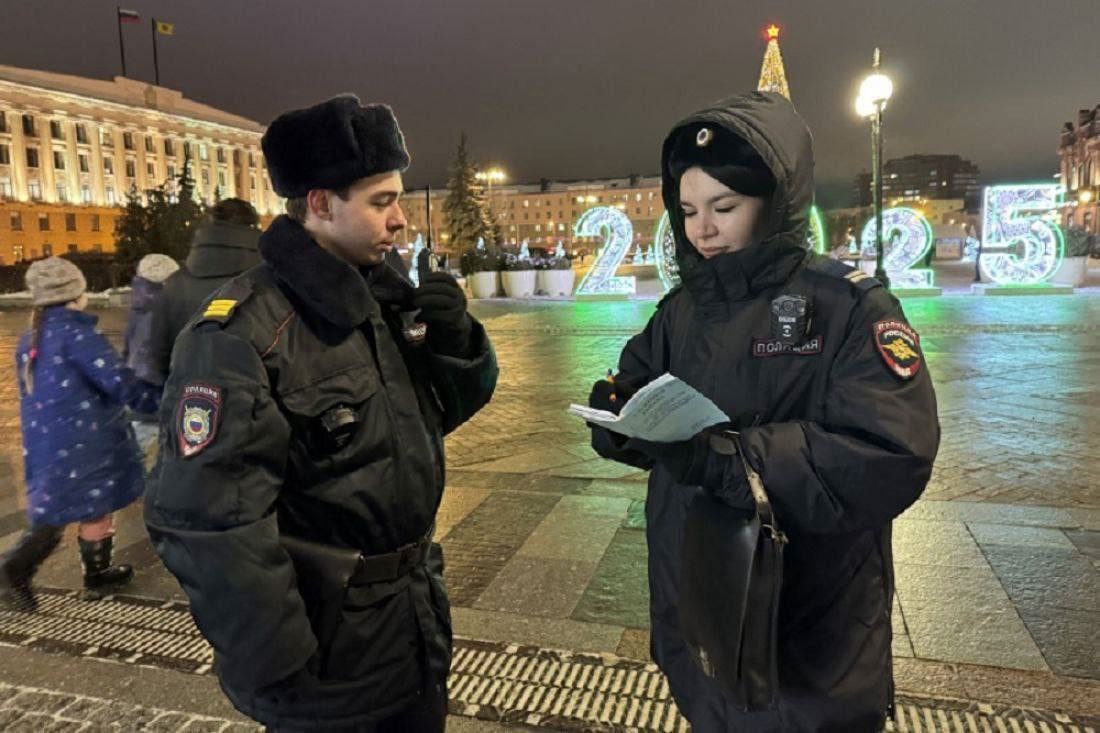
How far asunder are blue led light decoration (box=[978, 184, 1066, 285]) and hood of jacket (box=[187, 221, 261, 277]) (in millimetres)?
22739

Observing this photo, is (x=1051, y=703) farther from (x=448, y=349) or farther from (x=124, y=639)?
(x=124, y=639)

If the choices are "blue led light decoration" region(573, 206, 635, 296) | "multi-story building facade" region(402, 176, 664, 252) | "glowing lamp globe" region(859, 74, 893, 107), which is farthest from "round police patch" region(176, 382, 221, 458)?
"multi-story building facade" region(402, 176, 664, 252)

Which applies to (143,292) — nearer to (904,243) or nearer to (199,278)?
(199,278)

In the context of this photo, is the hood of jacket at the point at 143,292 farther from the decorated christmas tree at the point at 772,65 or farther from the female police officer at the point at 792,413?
the decorated christmas tree at the point at 772,65

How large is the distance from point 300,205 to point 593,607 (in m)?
2.70

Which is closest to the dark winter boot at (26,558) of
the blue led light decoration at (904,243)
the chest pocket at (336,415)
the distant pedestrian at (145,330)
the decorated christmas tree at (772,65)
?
the distant pedestrian at (145,330)

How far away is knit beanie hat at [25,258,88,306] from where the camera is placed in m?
4.29

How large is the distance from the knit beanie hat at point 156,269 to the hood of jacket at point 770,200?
443 centimetres

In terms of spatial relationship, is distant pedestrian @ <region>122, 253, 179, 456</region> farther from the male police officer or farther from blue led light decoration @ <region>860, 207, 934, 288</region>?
blue led light decoration @ <region>860, 207, 934, 288</region>

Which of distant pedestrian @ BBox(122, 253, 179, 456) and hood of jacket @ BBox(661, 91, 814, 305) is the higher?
hood of jacket @ BBox(661, 91, 814, 305)

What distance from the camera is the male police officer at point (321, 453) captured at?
166 centimetres

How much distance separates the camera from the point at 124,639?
12.4ft

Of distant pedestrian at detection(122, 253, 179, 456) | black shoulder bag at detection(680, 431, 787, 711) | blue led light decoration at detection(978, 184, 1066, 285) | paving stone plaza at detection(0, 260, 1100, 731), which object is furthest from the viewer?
blue led light decoration at detection(978, 184, 1066, 285)

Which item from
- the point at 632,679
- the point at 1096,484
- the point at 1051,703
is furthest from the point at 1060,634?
the point at 1096,484
